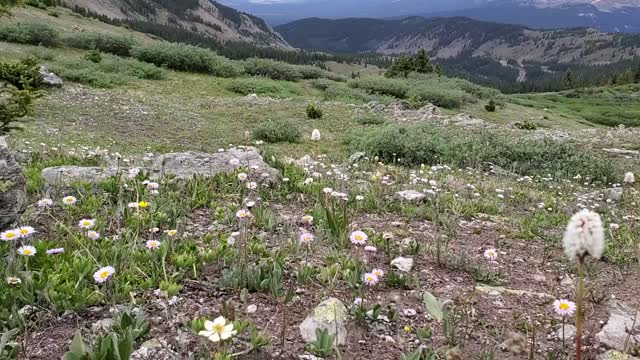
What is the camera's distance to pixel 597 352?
4.00m

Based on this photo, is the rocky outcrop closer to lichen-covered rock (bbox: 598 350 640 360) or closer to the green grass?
lichen-covered rock (bbox: 598 350 640 360)

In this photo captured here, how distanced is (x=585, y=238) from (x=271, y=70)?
124 feet

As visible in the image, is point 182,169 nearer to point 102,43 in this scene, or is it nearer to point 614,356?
point 614,356

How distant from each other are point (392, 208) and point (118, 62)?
26226 mm

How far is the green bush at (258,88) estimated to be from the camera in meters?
29.5

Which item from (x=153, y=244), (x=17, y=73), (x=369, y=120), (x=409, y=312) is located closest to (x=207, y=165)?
(x=153, y=244)

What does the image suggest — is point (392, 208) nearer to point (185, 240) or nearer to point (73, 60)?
point (185, 240)

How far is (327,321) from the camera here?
13.1 feet

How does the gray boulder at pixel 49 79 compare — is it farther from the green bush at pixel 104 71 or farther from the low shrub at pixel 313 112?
the low shrub at pixel 313 112

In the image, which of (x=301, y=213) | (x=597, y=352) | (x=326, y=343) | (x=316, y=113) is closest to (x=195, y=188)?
(x=301, y=213)

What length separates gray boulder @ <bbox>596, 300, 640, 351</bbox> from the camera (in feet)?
13.3

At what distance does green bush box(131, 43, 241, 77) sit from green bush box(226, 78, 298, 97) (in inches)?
126

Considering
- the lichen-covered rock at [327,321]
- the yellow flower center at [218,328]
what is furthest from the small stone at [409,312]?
the yellow flower center at [218,328]

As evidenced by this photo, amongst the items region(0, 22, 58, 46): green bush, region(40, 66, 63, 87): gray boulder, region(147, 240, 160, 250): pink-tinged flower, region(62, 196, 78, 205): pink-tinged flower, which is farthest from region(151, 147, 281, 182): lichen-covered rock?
region(0, 22, 58, 46): green bush
